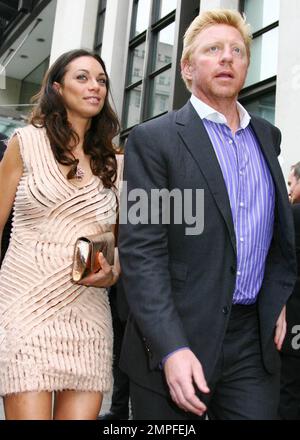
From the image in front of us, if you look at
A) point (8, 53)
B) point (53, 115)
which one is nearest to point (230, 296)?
point (53, 115)

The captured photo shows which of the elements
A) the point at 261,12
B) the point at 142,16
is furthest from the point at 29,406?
the point at 142,16

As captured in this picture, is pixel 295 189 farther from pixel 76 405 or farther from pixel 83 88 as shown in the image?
pixel 76 405

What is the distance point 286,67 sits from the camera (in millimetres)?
7652

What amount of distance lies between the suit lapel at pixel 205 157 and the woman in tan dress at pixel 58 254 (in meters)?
0.49

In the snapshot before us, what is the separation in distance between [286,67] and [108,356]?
663 cm

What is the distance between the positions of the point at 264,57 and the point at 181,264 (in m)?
8.23

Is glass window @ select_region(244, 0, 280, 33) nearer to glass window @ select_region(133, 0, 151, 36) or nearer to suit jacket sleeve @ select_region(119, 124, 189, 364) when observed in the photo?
glass window @ select_region(133, 0, 151, 36)

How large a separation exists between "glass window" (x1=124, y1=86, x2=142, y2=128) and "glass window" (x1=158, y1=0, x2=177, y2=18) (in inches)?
76.2

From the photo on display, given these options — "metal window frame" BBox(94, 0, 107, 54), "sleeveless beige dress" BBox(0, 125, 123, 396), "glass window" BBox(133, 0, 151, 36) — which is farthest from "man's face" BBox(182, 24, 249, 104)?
"metal window frame" BBox(94, 0, 107, 54)

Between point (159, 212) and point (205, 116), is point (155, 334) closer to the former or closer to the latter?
point (159, 212)

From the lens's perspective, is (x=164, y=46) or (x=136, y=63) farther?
(x=136, y=63)

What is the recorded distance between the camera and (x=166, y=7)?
43.4 ft

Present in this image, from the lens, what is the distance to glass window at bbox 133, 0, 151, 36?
1420cm

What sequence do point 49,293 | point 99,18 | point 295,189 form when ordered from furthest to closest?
point 99,18 → point 295,189 → point 49,293
